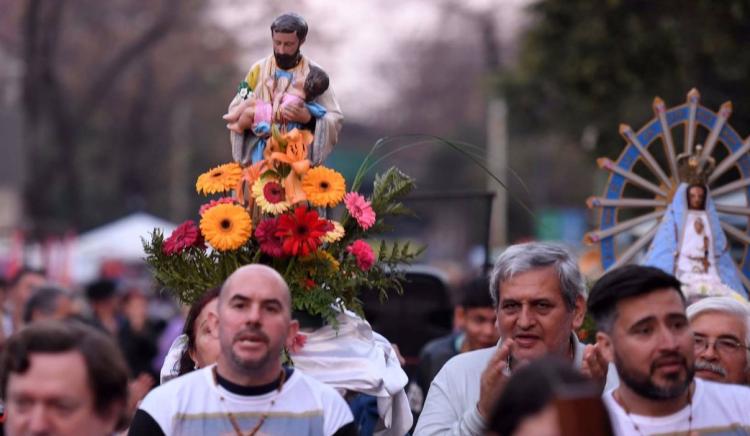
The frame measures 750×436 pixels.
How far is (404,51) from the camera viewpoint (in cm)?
6103

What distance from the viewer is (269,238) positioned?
6891mm

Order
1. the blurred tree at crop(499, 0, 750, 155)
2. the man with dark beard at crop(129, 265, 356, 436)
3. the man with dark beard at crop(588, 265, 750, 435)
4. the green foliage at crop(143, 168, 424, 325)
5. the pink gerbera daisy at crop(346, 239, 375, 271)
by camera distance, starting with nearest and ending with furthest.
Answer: the man with dark beard at crop(588, 265, 750, 435) → the man with dark beard at crop(129, 265, 356, 436) → the green foliage at crop(143, 168, 424, 325) → the pink gerbera daisy at crop(346, 239, 375, 271) → the blurred tree at crop(499, 0, 750, 155)

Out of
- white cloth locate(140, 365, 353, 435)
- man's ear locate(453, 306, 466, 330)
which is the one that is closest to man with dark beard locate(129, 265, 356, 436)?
white cloth locate(140, 365, 353, 435)

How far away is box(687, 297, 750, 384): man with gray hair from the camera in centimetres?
677

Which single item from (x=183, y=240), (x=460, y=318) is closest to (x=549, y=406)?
(x=183, y=240)

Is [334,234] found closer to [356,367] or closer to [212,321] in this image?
[356,367]

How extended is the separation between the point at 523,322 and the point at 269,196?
133cm

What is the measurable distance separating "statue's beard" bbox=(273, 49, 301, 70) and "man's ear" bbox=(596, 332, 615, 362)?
2.45m

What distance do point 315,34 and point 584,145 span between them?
51.0 ft

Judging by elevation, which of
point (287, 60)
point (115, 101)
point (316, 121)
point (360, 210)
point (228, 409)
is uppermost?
point (115, 101)

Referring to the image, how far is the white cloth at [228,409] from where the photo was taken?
5555mm

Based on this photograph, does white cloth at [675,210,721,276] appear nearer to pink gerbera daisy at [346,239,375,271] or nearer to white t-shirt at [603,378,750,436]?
pink gerbera daisy at [346,239,375,271]

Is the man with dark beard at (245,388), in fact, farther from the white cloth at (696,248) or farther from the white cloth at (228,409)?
the white cloth at (696,248)

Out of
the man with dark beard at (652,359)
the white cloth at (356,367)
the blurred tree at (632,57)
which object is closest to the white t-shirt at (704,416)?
the man with dark beard at (652,359)
